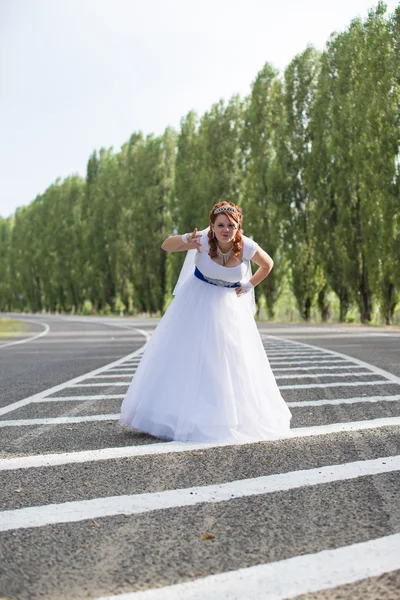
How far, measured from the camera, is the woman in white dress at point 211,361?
5.17 metres

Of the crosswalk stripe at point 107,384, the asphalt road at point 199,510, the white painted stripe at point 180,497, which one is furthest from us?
the crosswalk stripe at point 107,384

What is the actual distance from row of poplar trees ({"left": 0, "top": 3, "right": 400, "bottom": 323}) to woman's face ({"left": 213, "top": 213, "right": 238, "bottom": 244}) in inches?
939

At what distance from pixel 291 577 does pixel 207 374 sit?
110 inches

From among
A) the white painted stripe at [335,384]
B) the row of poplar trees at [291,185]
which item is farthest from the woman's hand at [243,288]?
the row of poplar trees at [291,185]

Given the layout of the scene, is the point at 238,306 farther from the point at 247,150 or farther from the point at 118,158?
the point at 118,158

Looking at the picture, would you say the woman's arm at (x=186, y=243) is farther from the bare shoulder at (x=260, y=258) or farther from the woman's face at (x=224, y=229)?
the bare shoulder at (x=260, y=258)

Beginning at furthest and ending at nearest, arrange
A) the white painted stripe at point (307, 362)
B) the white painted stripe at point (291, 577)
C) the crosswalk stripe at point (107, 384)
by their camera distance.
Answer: the white painted stripe at point (307, 362) < the crosswalk stripe at point (107, 384) < the white painted stripe at point (291, 577)

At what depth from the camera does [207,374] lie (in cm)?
533

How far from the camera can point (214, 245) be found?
563 centimetres

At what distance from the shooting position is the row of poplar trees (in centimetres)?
2989

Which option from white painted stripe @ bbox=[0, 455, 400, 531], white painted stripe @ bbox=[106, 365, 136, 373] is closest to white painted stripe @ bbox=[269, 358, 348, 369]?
white painted stripe @ bbox=[106, 365, 136, 373]

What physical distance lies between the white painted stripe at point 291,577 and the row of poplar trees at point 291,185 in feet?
87.0

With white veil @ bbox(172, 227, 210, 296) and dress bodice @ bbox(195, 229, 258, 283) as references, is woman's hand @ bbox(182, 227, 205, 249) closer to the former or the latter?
dress bodice @ bbox(195, 229, 258, 283)

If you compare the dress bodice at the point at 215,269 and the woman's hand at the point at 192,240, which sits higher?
the woman's hand at the point at 192,240
